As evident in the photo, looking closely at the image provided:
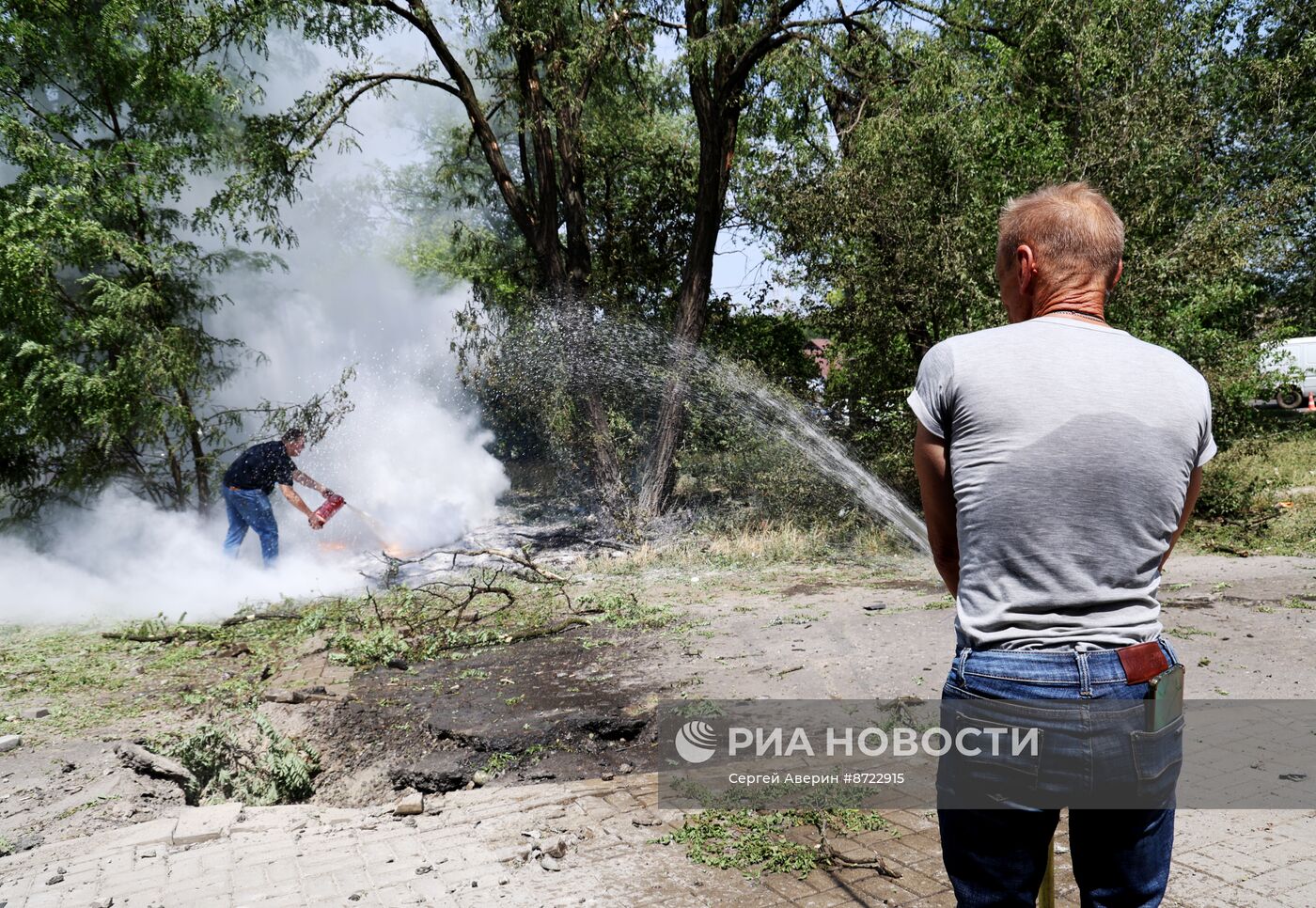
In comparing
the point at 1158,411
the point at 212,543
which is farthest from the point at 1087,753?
the point at 212,543

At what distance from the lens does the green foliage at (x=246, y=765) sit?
14.7 ft

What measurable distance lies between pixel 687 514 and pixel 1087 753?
10.8 m

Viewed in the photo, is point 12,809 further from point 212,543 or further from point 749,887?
point 212,543

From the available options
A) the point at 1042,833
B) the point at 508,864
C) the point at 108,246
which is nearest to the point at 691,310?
the point at 108,246

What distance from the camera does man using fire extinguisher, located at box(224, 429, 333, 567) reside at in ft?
32.2

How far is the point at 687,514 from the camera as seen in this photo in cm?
1254

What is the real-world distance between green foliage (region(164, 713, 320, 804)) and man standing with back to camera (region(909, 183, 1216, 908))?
358 centimetres
